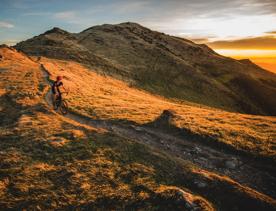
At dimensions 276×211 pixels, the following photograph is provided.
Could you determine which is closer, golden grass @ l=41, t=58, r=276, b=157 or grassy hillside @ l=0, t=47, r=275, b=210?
grassy hillside @ l=0, t=47, r=275, b=210

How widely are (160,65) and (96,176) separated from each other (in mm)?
84494

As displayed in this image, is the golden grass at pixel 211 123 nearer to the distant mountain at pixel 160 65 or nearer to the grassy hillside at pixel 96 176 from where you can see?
the grassy hillside at pixel 96 176

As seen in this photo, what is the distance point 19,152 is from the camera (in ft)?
63.9

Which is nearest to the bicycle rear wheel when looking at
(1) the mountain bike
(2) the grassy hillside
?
(1) the mountain bike

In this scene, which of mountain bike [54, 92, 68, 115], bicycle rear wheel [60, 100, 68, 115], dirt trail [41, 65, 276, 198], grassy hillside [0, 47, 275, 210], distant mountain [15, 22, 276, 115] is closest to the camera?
grassy hillside [0, 47, 275, 210]

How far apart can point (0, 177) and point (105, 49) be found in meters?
91.2

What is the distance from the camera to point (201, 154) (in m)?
21.0

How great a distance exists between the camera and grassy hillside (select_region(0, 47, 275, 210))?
15.0 meters

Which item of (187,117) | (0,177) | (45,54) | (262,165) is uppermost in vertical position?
(45,54)

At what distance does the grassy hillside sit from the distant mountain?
1978 inches

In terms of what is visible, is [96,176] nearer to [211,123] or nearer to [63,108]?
[63,108]

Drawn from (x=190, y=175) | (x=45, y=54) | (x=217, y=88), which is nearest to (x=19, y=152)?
(x=190, y=175)

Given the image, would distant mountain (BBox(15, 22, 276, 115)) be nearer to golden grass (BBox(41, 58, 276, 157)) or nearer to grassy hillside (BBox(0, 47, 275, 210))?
golden grass (BBox(41, 58, 276, 157))

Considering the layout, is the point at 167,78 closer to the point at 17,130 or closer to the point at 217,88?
the point at 217,88
